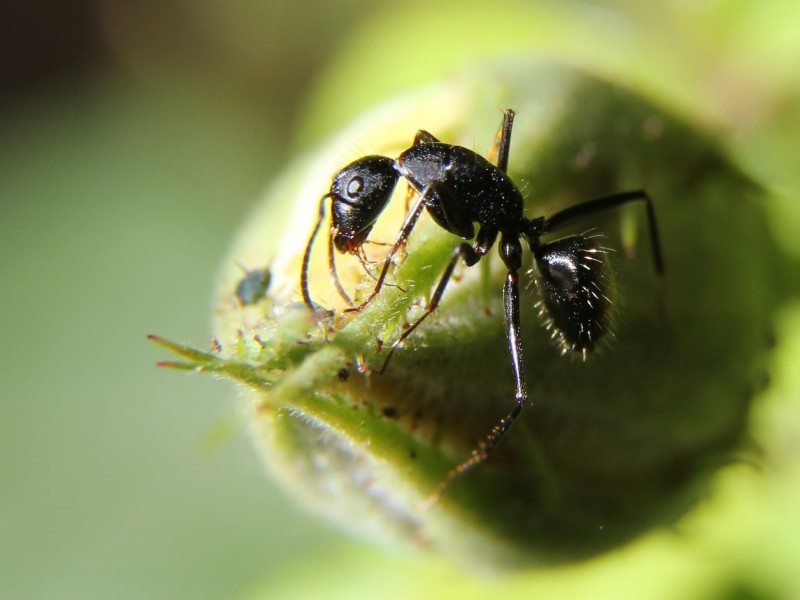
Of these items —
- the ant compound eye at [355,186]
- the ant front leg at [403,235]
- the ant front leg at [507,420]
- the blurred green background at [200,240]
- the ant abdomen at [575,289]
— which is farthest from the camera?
the blurred green background at [200,240]

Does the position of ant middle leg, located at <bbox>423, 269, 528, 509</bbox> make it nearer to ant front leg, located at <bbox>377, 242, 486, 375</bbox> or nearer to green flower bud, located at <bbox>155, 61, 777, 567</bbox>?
green flower bud, located at <bbox>155, 61, 777, 567</bbox>

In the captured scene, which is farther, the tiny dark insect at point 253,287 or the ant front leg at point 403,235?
the tiny dark insect at point 253,287

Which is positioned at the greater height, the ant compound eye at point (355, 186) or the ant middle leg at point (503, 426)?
the ant compound eye at point (355, 186)

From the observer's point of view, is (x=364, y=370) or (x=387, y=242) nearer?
(x=364, y=370)

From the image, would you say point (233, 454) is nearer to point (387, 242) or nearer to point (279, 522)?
point (279, 522)

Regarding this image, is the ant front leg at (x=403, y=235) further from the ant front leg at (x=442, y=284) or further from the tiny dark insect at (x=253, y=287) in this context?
the tiny dark insect at (x=253, y=287)

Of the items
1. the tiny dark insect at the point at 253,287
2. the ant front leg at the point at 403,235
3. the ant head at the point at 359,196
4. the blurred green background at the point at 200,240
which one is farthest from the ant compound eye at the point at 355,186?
the blurred green background at the point at 200,240

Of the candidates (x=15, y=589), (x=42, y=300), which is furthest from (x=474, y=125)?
(x=42, y=300)
